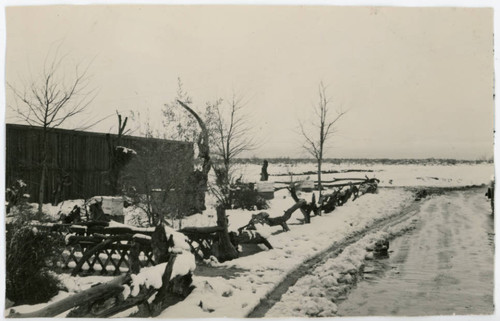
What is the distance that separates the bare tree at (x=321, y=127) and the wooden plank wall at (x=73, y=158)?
2.44 meters

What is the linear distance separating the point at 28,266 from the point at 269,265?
3765 mm

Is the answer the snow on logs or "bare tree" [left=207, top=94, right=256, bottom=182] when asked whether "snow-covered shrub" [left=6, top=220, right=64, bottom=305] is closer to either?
the snow on logs

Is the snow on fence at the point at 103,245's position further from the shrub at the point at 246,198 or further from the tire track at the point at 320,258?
the shrub at the point at 246,198

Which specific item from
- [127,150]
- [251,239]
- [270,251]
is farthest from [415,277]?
[127,150]

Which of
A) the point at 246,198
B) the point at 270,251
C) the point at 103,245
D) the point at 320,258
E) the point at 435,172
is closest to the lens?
the point at 103,245

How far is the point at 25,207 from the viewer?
816cm

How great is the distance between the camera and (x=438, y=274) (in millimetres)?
8250

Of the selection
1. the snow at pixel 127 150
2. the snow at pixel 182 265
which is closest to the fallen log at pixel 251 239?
the snow at pixel 182 265

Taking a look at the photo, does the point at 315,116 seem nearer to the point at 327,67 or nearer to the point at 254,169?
the point at 327,67

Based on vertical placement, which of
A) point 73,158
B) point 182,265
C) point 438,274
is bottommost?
point 438,274

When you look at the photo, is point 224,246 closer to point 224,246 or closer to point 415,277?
point 224,246

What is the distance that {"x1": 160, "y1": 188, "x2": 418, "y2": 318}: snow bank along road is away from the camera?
721cm

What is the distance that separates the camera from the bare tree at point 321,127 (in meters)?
8.93

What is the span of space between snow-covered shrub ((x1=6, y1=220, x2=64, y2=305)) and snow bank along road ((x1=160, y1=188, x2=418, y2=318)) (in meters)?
1.76
